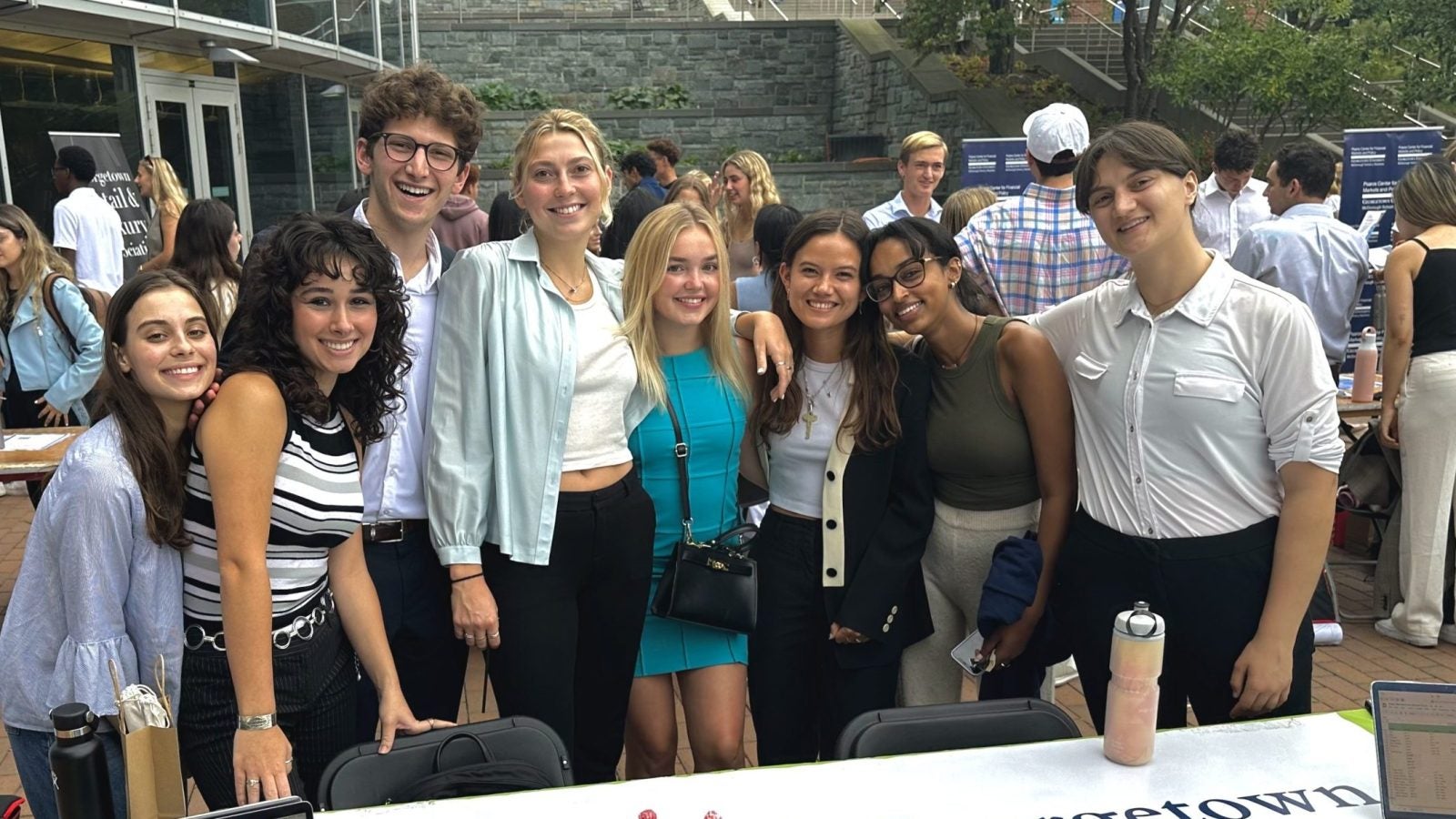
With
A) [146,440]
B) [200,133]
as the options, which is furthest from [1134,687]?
[200,133]

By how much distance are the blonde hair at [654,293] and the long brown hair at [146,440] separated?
3.24 ft

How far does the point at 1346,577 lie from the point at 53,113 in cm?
1005

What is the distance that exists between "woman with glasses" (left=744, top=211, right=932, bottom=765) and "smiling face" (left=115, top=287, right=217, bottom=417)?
1.33m

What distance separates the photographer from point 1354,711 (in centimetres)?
226

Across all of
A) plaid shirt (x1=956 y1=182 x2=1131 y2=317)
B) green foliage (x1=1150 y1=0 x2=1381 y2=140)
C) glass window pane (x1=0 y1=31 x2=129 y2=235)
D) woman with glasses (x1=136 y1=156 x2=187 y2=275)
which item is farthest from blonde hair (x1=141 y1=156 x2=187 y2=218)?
green foliage (x1=1150 y1=0 x2=1381 y2=140)

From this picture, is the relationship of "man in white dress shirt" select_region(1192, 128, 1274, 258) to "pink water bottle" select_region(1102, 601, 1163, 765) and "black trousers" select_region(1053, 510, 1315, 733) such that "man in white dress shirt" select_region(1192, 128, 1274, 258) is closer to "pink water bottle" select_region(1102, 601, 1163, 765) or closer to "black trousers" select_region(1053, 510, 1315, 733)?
"black trousers" select_region(1053, 510, 1315, 733)

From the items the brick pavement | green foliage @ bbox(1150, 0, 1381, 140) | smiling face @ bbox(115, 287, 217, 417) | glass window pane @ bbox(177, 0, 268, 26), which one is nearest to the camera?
smiling face @ bbox(115, 287, 217, 417)

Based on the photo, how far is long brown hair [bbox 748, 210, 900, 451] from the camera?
2715 mm

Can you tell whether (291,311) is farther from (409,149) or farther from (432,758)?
(432,758)

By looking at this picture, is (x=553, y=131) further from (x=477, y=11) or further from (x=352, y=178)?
(x=477, y=11)

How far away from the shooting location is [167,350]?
6.63 feet

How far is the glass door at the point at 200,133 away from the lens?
10703mm

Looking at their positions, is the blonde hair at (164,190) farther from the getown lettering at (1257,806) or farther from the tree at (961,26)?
the tree at (961,26)

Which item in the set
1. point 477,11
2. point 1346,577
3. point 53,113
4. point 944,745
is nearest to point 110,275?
point 53,113
